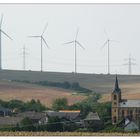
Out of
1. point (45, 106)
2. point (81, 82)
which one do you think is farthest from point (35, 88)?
point (45, 106)

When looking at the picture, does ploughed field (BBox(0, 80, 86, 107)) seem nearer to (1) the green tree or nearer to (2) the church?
(1) the green tree

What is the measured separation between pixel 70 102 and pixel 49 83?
17922 mm

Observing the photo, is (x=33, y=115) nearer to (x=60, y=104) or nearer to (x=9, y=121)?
(x=9, y=121)

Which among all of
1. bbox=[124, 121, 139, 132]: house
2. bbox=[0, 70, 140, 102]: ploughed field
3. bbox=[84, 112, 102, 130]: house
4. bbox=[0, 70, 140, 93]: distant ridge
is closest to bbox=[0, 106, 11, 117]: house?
bbox=[0, 70, 140, 102]: ploughed field

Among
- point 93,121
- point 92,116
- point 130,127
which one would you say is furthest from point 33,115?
point 130,127

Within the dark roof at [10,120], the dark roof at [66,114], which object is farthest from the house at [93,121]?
the dark roof at [10,120]

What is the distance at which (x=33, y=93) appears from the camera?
71438 millimetres

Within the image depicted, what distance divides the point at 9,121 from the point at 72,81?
2982cm

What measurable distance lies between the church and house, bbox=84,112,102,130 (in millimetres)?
1285

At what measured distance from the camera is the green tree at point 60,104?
61062mm

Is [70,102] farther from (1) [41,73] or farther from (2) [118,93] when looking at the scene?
(1) [41,73]

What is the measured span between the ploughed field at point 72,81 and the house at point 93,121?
11.7 metres

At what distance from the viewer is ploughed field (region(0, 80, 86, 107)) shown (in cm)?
6739

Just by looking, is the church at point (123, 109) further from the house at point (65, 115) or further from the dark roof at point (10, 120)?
the dark roof at point (10, 120)
